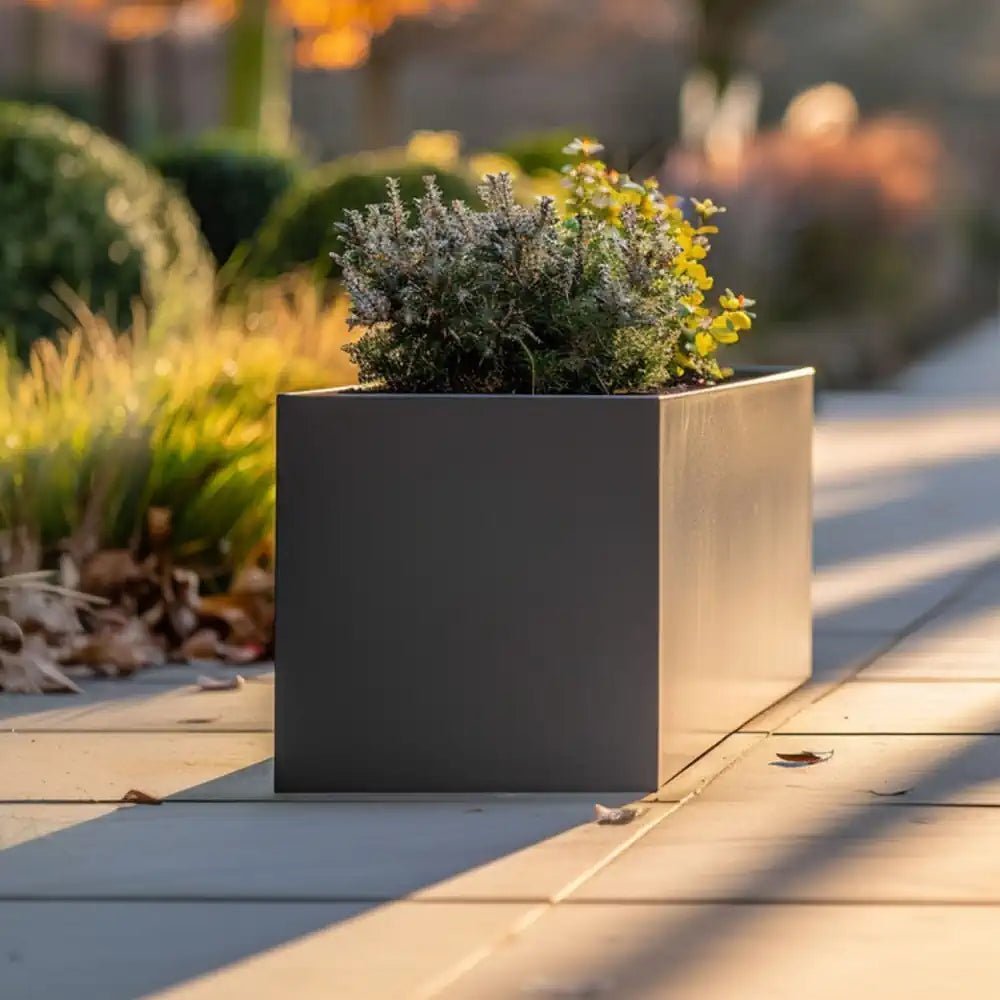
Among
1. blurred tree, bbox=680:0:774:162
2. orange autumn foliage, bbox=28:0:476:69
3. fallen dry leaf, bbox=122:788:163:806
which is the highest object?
blurred tree, bbox=680:0:774:162

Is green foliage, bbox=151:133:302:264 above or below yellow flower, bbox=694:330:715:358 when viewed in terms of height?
above

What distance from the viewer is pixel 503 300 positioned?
5945 mm

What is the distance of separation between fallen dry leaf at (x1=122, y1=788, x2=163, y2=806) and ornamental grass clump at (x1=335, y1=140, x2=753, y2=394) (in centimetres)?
111

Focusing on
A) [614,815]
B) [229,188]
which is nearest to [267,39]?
[229,188]

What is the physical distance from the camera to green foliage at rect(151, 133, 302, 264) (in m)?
18.1

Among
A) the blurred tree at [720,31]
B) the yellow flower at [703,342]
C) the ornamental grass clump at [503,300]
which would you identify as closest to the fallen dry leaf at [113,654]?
the ornamental grass clump at [503,300]

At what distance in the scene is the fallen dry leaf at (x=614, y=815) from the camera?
535cm

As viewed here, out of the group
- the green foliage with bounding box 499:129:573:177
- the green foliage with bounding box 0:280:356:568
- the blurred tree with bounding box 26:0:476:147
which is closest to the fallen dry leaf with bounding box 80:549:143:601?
the green foliage with bounding box 0:280:356:568

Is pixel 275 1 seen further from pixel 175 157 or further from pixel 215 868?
pixel 215 868

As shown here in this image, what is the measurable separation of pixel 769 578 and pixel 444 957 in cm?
257

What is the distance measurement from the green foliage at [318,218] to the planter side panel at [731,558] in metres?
5.59

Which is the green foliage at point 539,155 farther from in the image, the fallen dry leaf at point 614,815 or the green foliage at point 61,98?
the fallen dry leaf at point 614,815

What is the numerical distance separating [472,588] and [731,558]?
894 mm

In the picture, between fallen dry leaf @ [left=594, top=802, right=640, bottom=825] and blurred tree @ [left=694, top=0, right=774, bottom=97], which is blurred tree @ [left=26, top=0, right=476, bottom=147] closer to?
blurred tree @ [left=694, top=0, right=774, bottom=97]
